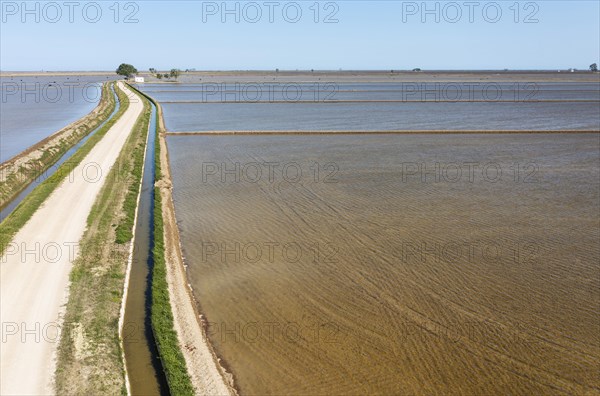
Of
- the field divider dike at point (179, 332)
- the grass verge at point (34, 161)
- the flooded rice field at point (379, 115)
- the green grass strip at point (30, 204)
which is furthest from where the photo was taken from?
the flooded rice field at point (379, 115)

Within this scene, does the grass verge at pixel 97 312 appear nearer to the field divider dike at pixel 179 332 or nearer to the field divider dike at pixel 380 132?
the field divider dike at pixel 179 332

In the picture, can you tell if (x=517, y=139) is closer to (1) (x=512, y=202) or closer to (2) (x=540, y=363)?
(1) (x=512, y=202)

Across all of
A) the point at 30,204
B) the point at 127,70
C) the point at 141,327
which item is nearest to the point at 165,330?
the point at 141,327

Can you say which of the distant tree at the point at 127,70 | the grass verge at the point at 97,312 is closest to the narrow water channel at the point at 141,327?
the grass verge at the point at 97,312

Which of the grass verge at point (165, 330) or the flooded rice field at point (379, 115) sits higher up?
the flooded rice field at point (379, 115)

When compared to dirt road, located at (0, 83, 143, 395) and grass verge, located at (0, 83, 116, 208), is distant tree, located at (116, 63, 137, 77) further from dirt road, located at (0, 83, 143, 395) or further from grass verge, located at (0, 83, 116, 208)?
dirt road, located at (0, 83, 143, 395)

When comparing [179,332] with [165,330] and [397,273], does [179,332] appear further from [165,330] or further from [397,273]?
[397,273]

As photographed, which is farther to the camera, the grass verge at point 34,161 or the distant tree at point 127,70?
the distant tree at point 127,70

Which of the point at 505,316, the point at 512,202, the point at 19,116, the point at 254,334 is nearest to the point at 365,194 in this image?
the point at 512,202
